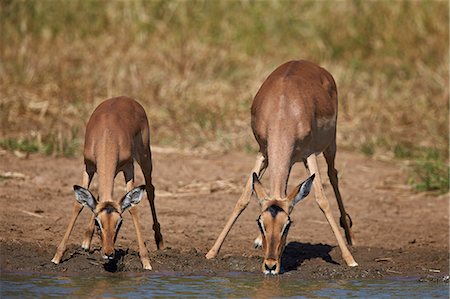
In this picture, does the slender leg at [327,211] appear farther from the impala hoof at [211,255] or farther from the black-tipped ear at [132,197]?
the black-tipped ear at [132,197]

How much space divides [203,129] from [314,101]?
416 cm

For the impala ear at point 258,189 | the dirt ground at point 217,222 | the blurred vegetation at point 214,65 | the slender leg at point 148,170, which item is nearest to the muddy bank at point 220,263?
the dirt ground at point 217,222

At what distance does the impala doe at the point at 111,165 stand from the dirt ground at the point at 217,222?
0.32 m

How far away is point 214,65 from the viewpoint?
48.5ft

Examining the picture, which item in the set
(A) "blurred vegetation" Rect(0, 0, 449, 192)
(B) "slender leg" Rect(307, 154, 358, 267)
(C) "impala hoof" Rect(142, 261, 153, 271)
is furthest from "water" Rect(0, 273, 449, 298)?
A: (A) "blurred vegetation" Rect(0, 0, 449, 192)

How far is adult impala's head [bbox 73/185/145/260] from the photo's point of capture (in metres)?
7.37

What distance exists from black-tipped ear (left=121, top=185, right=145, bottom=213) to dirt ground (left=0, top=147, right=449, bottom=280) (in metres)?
0.56

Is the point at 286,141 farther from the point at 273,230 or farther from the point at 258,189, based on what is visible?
the point at 273,230

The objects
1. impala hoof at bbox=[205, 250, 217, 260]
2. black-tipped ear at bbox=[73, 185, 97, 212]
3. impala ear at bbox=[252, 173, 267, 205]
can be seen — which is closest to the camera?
black-tipped ear at bbox=[73, 185, 97, 212]

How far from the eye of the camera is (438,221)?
10.3 meters

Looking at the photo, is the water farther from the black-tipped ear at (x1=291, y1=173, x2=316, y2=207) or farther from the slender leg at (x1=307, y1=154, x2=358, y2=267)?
the black-tipped ear at (x1=291, y1=173, x2=316, y2=207)

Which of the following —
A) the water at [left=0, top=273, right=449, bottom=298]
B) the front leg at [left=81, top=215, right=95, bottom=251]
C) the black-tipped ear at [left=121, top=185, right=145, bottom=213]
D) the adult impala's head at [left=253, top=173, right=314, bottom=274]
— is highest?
the black-tipped ear at [left=121, top=185, right=145, bottom=213]

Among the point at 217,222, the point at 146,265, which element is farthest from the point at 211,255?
the point at 217,222

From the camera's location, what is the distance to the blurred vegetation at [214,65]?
1262 centimetres
